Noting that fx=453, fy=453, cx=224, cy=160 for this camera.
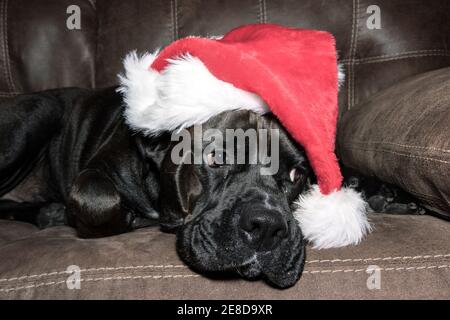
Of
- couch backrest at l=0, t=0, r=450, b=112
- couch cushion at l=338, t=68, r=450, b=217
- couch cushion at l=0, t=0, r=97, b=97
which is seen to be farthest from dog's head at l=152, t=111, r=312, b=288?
couch cushion at l=0, t=0, r=97, b=97

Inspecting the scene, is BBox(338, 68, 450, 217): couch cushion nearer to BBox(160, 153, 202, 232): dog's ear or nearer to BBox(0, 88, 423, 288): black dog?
BBox(0, 88, 423, 288): black dog

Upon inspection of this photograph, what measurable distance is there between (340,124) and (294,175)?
0.73 m

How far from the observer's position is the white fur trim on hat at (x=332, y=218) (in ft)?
4.39

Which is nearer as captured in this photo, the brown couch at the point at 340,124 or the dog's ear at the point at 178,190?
the brown couch at the point at 340,124

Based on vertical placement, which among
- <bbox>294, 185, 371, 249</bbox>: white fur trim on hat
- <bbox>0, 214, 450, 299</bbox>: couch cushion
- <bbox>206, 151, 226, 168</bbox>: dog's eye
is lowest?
<bbox>0, 214, 450, 299</bbox>: couch cushion

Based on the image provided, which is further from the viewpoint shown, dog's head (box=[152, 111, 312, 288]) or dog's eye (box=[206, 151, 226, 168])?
dog's eye (box=[206, 151, 226, 168])

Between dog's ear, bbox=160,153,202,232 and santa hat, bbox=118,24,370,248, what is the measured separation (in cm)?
17

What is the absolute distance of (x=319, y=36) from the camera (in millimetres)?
1536

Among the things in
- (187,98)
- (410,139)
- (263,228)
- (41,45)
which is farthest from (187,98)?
(41,45)

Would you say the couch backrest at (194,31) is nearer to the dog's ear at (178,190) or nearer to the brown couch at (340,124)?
the brown couch at (340,124)

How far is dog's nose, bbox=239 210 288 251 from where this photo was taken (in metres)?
1.32

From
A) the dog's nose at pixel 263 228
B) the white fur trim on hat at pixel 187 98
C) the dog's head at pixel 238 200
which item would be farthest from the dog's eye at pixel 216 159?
the dog's nose at pixel 263 228
